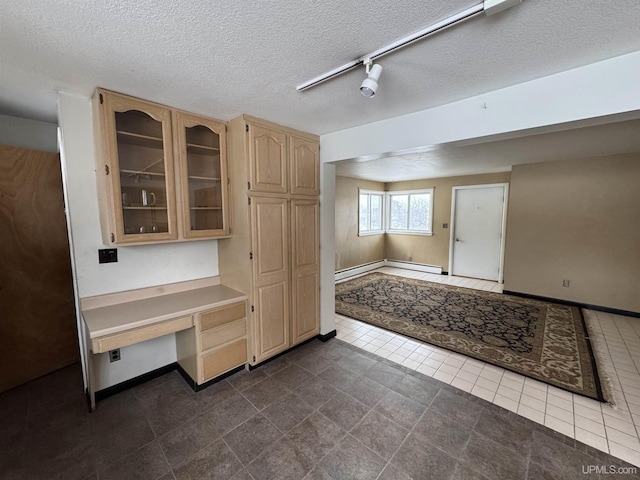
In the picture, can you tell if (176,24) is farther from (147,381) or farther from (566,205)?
(566,205)

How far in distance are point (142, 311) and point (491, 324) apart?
397 cm

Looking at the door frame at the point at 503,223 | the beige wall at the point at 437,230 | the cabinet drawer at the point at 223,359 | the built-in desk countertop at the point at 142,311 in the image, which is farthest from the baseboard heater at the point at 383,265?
the built-in desk countertop at the point at 142,311

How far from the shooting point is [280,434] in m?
1.85

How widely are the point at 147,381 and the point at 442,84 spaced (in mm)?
3346

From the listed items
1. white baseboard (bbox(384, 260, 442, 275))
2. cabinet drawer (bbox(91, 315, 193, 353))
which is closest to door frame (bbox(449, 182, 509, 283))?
white baseboard (bbox(384, 260, 442, 275))

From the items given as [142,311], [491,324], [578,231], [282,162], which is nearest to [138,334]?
[142,311]

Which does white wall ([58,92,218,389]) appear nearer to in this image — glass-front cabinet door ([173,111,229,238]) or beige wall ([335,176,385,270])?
glass-front cabinet door ([173,111,229,238])

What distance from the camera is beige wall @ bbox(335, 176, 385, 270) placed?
576 centimetres

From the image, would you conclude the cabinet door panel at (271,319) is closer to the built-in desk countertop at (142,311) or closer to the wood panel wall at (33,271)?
the built-in desk countertop at (142,311)

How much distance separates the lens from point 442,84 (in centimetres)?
174

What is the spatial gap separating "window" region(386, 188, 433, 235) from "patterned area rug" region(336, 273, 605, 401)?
1812mm

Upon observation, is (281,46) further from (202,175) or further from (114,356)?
(114,356)

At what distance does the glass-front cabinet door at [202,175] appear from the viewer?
2221 millimetres

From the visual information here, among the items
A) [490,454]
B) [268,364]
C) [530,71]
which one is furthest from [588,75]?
[268,364]
